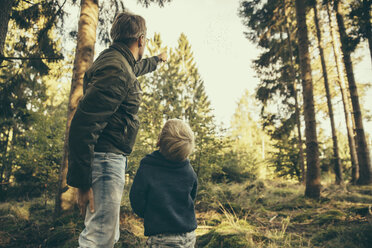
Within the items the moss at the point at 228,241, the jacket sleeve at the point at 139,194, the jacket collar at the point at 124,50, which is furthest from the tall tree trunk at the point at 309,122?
the jacket collar at the point at 124,50

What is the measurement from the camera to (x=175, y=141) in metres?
1.95

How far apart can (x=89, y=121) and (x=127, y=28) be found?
83cm

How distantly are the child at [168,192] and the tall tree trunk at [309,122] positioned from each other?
582 cm

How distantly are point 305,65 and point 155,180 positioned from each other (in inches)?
278

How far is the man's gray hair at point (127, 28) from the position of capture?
1734mm

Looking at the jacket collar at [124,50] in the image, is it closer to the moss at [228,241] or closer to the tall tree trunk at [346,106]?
the moss at [228,241]

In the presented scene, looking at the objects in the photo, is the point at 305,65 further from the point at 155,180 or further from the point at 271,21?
the point at 155,180

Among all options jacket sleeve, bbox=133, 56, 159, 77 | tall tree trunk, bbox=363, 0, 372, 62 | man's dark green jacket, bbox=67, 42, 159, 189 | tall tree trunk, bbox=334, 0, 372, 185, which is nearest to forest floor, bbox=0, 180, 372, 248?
man's dark green jacket, bbox=67, 42, 159, 189

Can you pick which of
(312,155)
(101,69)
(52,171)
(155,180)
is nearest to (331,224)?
(312,155)

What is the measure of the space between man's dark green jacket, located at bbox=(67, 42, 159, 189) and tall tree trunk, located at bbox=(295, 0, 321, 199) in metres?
6.43

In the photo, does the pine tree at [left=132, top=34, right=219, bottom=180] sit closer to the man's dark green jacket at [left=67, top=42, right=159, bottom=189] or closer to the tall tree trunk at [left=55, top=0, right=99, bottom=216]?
the tall tree trunk at [left=55, top=0, right=99, bottom=216]

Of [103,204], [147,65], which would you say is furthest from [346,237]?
[147,65]

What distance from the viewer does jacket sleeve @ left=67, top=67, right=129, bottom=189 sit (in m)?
1.35

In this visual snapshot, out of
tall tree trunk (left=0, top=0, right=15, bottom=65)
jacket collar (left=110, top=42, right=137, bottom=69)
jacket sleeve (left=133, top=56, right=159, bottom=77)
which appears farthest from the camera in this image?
tall tree trunk (left=0, top=0, right=15, bottom=65)
